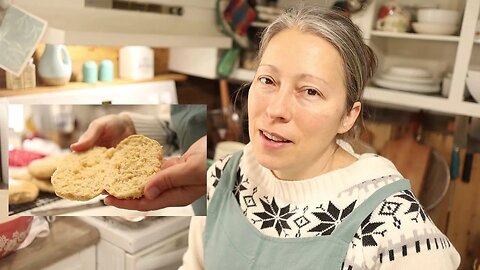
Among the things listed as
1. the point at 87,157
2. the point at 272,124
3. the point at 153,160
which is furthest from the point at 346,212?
the point at 87,157

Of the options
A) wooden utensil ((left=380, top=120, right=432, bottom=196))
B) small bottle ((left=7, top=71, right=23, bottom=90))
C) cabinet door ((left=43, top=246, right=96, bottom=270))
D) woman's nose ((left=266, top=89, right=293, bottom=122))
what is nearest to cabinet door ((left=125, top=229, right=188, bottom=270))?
cabinet door ((left=43, top=246, right=96, bottom=270))

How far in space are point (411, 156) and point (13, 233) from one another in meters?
1.35

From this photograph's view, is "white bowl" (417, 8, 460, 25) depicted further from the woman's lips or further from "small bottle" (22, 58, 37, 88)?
"small bottle" (22, 58, 37, 88)

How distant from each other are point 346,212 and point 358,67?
0.87 ft

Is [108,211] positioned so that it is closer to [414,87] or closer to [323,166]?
[323,166]

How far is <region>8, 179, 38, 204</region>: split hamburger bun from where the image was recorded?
0.91 metres

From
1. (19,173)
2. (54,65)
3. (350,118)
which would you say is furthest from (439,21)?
(19,173)

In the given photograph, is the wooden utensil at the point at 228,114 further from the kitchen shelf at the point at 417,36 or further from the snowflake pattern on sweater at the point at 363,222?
the snowflake pattern on sweater at the point at 363,222

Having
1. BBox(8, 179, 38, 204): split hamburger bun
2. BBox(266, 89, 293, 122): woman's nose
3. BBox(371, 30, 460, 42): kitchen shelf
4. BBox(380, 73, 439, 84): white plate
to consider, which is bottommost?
BBox(8, 179, 38, 204): split hamburger bun

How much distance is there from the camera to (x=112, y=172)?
36.1 inches

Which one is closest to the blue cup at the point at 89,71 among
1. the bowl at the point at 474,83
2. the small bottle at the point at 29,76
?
the small bottle at the point at 29,76

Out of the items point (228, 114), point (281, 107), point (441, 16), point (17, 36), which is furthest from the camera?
point (228, 114)

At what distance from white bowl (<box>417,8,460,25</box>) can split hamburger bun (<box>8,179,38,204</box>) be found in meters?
1.35

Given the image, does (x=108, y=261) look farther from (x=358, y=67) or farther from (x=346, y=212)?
(x=358, y=67)
